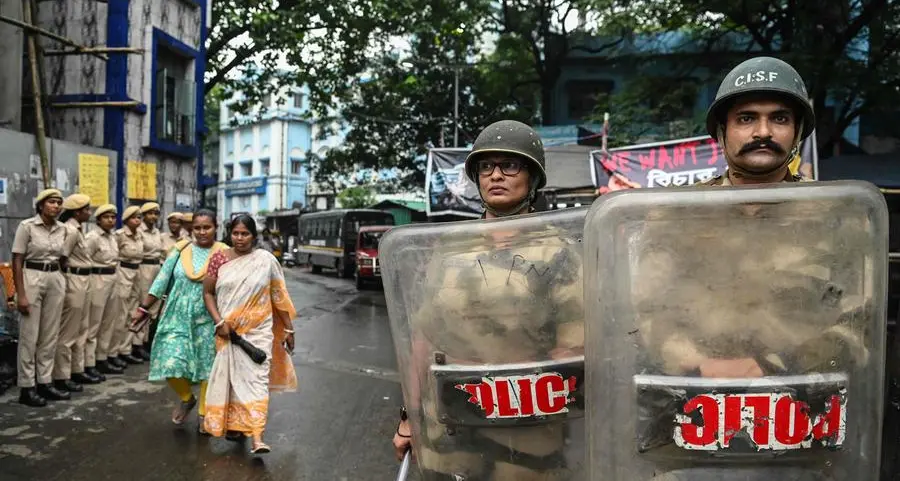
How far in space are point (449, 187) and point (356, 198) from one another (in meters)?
26.8

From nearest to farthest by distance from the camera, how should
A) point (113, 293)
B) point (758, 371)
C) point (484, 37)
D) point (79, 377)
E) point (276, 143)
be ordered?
1. point (758, 371)
2. point (79, 377)
3. point (113, 293)
4. point (484, 37)
5. point (276, 143)

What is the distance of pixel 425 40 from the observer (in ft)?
68.6

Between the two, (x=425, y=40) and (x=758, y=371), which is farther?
(x=425, y=40)

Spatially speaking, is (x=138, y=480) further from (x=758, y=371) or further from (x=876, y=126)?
(x=876, y=126)

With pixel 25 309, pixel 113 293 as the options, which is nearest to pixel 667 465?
pixel 25 309

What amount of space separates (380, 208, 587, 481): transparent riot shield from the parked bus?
2393cm

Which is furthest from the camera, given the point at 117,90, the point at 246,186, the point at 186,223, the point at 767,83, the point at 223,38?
the point at 246,186

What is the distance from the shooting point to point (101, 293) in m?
6.87

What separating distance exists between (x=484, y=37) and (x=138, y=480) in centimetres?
2096

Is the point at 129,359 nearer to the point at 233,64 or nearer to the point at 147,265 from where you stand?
the point at 147,265

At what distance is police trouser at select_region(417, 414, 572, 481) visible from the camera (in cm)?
161

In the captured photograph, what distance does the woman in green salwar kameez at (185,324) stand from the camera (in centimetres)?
512

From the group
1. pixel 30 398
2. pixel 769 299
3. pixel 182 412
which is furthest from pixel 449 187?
pixel 769 299

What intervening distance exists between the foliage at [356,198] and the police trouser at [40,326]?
3081 centimetres
